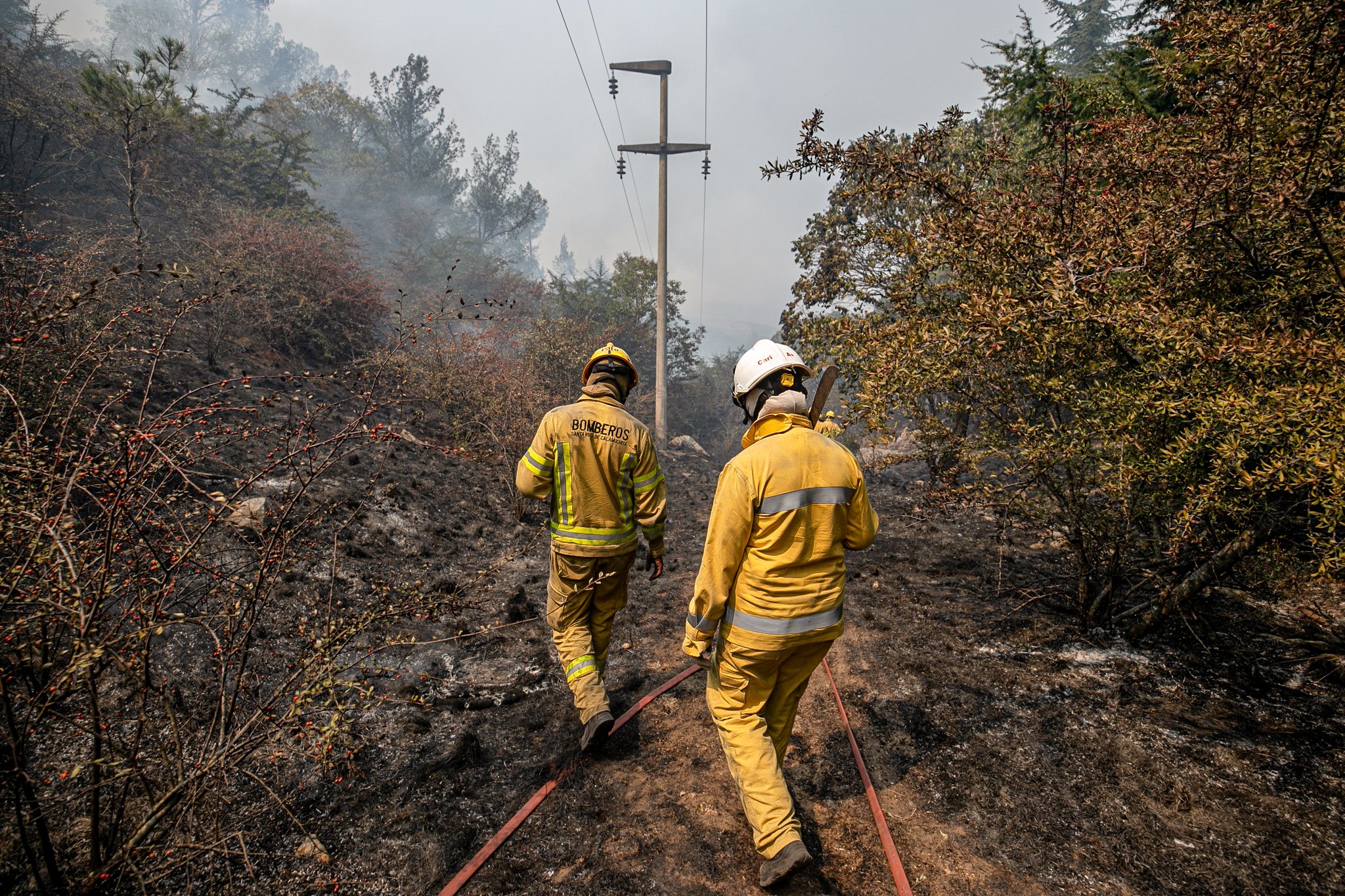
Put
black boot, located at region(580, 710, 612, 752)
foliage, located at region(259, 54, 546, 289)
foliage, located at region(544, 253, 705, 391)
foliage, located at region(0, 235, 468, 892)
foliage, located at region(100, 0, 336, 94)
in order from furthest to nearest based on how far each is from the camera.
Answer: foliage, located at region(100, 0, 336, 94) < foliage, located at region(259, 54, 546, 289) < foliage, located at region(544, 253, 705, 391) < black boot, located at region(580, 710, 612, 752) < foliage, located at region(0, 235, 468, 892)

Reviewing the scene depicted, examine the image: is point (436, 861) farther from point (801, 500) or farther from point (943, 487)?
point (943, 487)

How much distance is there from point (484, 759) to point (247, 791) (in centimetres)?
106

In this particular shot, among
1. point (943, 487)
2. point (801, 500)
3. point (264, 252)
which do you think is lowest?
point (943, 487)

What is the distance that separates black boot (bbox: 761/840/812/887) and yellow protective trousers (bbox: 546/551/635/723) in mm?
1176

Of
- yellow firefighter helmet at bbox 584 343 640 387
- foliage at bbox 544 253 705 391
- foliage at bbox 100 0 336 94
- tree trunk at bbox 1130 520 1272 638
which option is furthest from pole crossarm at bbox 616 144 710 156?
foliage at bbox 100 0 336 94

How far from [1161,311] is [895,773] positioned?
112 inches

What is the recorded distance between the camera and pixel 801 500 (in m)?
2.26

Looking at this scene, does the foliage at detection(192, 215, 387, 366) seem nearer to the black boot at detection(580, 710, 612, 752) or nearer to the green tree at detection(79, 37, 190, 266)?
the green tree at detection(79, 37, 190, 266)

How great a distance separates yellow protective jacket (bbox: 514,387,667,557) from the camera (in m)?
3.22

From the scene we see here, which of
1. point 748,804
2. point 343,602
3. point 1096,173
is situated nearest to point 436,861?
point 748,804

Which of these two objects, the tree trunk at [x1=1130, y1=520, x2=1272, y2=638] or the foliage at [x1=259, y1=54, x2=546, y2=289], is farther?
the foliage at [x1=259, y1=54, x2=546, y2=289]

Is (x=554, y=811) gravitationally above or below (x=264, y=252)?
below

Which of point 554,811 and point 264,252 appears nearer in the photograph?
point 554,811

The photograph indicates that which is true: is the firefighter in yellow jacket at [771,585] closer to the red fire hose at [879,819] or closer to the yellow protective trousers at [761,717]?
the yellow protective trousers at [761,717]
